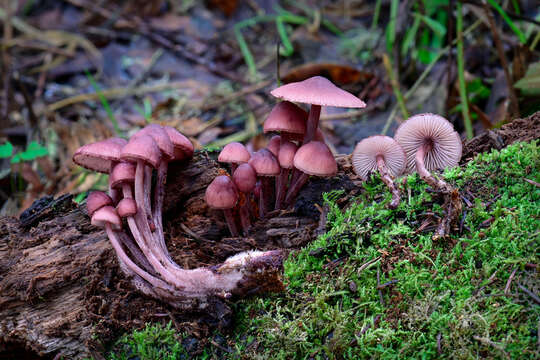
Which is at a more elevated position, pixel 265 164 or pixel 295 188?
pixel 265 164

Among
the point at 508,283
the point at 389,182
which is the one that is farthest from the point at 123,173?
the point at 508,283

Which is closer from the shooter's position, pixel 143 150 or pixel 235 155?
pixel 143 150

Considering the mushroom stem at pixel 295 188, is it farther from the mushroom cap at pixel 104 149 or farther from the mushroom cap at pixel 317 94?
the mushroom cap at pixel 104 149

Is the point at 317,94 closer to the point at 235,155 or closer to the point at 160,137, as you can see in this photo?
the point at 235,155

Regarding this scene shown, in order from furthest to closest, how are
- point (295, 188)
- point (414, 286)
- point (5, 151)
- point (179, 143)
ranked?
point (5, 151), point (295, 188), point (179, 143), point (414, 286)

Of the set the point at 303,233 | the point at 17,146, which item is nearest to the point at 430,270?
the point at 303,233

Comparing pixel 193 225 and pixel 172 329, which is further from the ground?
pixel 193 225

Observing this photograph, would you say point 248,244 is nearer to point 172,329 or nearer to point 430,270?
point 172,329
